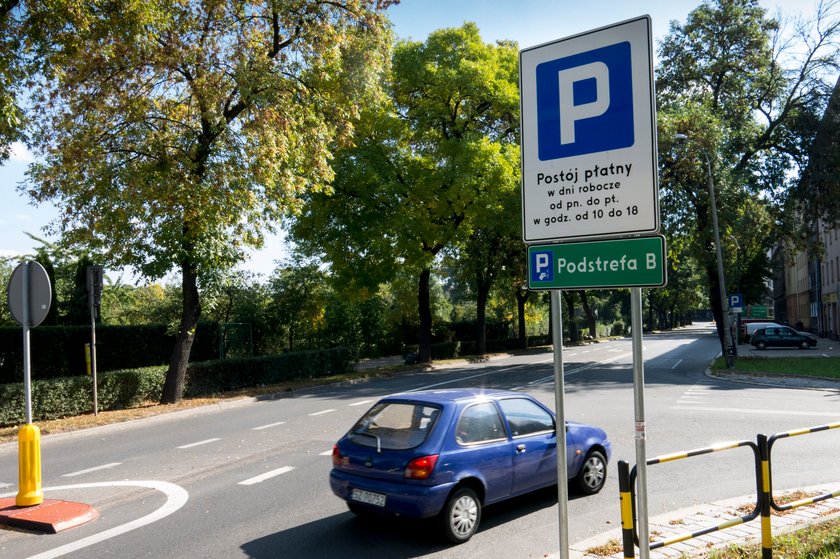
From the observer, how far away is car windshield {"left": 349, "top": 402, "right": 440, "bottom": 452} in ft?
21.9

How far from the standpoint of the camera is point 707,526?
6.29 metres

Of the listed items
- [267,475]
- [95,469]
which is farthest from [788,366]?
[95,469]

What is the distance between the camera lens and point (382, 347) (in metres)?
40.1

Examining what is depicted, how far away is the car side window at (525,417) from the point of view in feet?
24.0

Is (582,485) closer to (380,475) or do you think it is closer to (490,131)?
(380,475)

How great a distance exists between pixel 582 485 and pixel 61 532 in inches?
228

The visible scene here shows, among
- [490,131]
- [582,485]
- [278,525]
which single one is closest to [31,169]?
[278,525]

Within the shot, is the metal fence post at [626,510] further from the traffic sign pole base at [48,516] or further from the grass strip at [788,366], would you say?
the grass strip at [788,366]

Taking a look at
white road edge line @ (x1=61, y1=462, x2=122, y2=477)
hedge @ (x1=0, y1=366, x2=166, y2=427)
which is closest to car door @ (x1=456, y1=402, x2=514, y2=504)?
white road edge line @ (x1=61, y1=462, x2=122, y2=477)

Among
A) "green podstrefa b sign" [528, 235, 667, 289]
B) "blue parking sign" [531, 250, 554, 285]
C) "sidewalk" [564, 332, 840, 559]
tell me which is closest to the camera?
"green podstrefa b sign" [528, 235, 667, 289]

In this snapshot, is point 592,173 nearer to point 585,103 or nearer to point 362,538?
point 585,103

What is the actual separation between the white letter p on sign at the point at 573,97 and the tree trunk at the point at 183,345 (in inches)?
641

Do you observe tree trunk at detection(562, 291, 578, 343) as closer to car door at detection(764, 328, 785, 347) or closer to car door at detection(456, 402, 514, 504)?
car door at detection(764, 328, 785, 347)

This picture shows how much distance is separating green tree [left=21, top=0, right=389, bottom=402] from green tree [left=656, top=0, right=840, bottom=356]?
18.1 m
